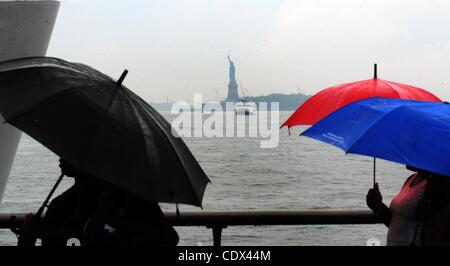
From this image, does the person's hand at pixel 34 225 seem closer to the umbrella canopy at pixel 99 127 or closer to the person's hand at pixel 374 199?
the umbrella canopy at pixel 99 127

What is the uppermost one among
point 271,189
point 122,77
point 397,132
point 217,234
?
point 122,77

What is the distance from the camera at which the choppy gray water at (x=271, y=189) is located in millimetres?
22000

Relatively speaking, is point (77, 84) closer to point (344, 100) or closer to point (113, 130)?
point (113, 130)

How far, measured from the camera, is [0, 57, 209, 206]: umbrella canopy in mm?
2826

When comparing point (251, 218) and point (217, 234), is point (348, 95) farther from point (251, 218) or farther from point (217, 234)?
point (217, 234)

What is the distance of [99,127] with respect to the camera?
288 centimetres

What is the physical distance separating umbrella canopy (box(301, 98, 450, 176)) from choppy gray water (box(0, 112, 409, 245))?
14.5 metres

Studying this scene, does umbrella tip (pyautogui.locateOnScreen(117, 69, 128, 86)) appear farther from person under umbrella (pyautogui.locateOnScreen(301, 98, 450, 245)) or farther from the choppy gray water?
the choppy gray water

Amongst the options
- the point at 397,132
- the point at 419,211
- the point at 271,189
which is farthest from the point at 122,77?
the point at 271,189

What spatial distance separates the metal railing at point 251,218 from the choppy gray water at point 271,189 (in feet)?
45.4

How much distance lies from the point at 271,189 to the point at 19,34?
104 ft

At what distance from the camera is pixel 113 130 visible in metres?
2.90

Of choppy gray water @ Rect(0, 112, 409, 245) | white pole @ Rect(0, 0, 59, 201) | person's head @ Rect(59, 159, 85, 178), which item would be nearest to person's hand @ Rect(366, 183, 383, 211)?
person's head @ Rect(59, 159, 85, 178)

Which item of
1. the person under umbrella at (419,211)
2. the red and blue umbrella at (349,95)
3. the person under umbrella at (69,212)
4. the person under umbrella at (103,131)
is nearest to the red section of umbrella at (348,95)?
the red and blue umbrella at (349,95)
